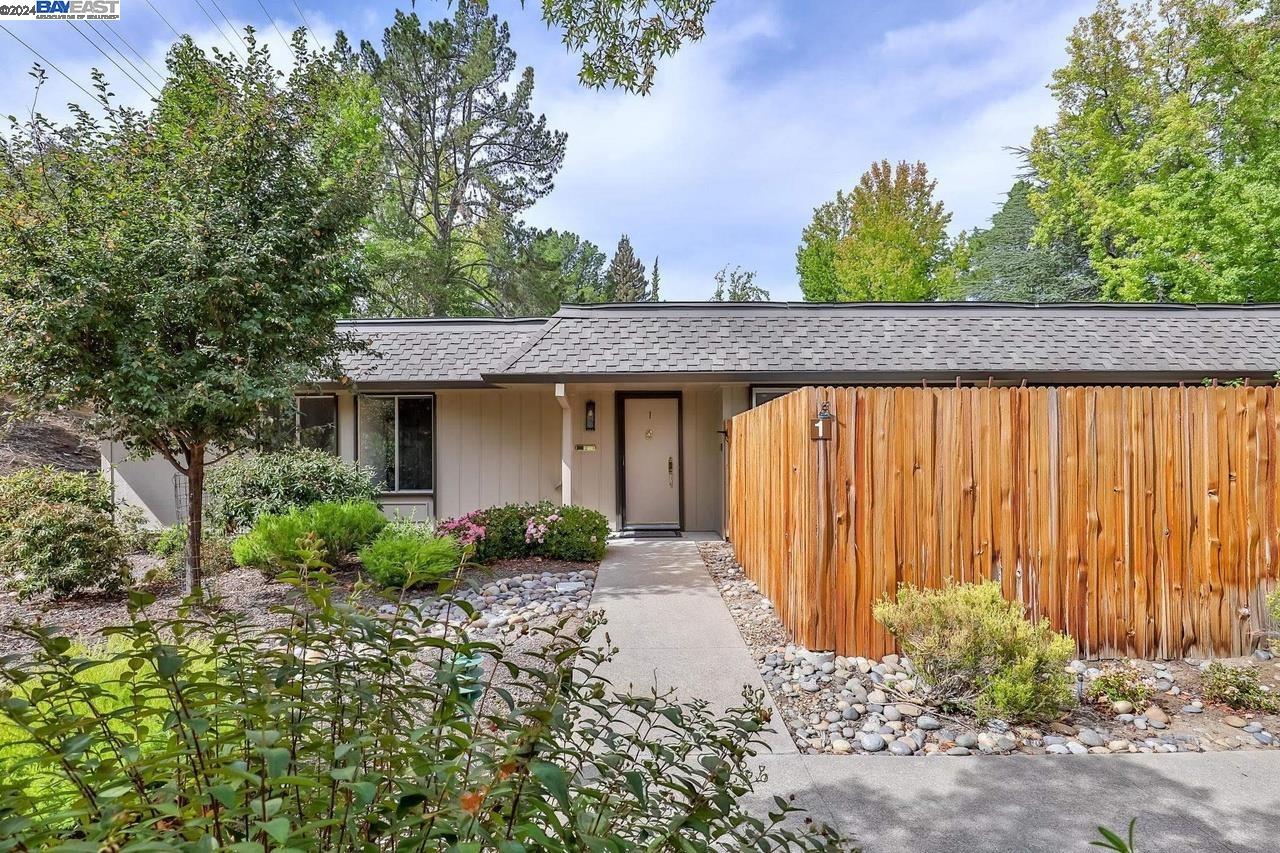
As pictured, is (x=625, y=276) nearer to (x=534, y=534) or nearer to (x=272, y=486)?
(x=272, y=486)

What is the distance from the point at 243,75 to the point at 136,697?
7517 millimetres

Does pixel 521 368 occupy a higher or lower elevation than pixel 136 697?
higher

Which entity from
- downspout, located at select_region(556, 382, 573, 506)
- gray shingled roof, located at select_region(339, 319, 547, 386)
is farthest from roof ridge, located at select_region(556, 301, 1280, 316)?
downspout, located at select_region(556, 382, 573, 506)

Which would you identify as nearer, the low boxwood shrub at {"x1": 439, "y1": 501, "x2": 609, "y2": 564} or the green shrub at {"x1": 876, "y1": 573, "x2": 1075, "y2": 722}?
the green shrub at {"x1": 876, "y1": 573, "x2": 1075, "y2": 722}

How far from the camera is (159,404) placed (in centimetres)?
582

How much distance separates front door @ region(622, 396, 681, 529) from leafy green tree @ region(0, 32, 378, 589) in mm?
4911

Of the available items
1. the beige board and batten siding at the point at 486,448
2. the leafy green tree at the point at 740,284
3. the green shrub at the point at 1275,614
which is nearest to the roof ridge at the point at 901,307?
the beige board and batten siding at the point at 486,448

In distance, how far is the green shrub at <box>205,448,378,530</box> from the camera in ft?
29.0

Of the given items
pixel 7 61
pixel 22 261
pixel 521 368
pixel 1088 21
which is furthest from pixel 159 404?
pixel 1088 21

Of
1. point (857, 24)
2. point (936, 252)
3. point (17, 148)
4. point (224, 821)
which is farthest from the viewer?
point (936, 252)

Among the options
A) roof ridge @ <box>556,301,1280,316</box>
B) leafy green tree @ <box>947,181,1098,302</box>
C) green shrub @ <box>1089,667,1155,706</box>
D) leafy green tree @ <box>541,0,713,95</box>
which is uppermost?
leafy green tree @ <box>947,181,1098,302</box>

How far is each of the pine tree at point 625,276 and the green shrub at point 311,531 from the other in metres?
32.2

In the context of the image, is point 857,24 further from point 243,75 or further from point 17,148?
point 17,148

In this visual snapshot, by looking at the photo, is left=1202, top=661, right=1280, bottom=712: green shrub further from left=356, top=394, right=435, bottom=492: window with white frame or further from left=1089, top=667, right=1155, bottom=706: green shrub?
Result: left=356, top=394, right=435, bottom=492: window with white frame
